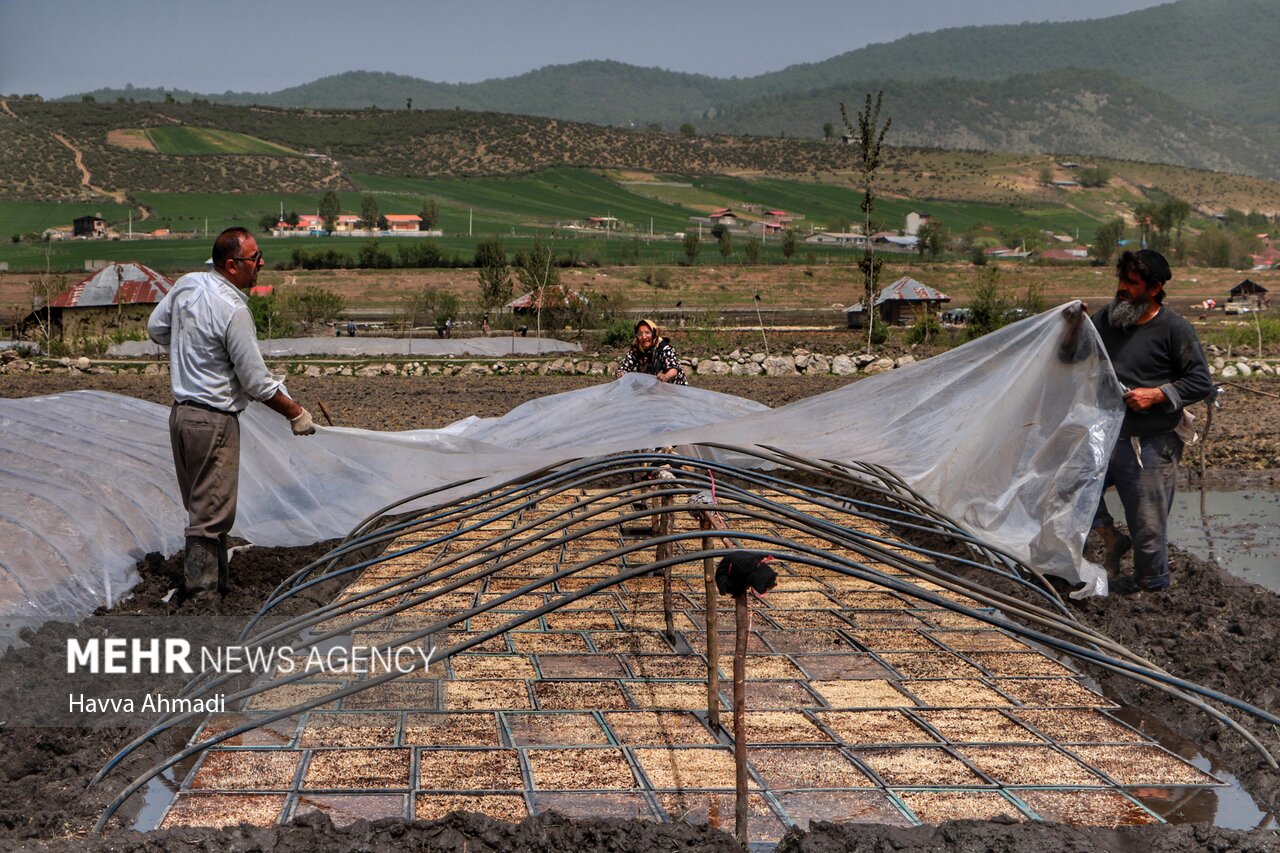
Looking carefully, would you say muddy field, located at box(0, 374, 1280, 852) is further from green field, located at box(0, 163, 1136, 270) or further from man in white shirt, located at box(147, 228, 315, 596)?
green field, located at box(0, 163, 1136, 270)

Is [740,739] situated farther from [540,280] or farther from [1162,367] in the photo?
[540,280]

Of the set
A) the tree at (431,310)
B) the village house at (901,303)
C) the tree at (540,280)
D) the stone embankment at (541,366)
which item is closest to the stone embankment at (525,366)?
the stone embankment at (541,366)

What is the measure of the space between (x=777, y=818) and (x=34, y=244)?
56.8 m

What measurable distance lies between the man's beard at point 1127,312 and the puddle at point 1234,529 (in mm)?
1939

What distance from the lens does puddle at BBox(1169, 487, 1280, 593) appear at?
22.3ft

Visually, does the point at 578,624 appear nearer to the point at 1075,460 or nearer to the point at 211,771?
the point at 211,771

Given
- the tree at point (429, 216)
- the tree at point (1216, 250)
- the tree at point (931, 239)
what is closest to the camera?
the tree at point (931, 239)

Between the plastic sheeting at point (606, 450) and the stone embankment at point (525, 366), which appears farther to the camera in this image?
the stone embankment at point (525, 366)

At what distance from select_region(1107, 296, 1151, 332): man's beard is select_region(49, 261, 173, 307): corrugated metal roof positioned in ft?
76.3

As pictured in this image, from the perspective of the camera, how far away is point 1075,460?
5379mm

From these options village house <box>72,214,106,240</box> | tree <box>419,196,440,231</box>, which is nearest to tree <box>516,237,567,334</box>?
village house <box>72,214,106,240</box>

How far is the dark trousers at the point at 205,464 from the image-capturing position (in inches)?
190

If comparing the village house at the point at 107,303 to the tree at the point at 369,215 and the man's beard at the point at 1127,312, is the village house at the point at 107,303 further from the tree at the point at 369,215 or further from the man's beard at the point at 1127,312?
the tree at the point at 369,215

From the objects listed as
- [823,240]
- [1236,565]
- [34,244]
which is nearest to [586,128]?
[823,240]
